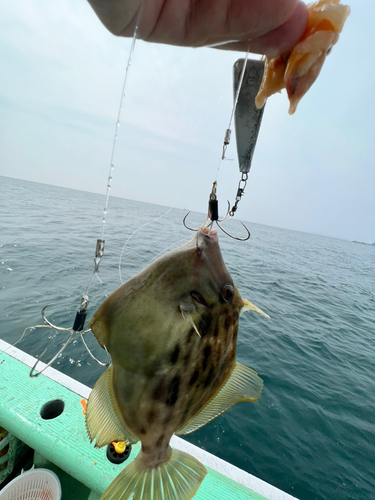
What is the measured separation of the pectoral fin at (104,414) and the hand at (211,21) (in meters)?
1.65

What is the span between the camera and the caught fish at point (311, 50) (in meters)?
1.03

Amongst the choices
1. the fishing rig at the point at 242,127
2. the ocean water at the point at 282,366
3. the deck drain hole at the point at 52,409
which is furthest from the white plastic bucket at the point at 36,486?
the ocean water at the point at 282,366

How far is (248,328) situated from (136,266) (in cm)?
660

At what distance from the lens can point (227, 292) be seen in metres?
1.43

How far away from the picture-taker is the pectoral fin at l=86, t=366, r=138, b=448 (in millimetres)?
1397

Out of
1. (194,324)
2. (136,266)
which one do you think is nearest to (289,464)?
(194,324)

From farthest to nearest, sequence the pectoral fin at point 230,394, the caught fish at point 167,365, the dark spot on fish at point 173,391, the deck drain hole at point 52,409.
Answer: the deck drain hole at point 52,409 → the pectoral fin at point 230,394 → the dark spot on fish at point 173,391 → the caught fish at point 167,365

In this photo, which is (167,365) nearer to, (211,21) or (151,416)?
(151,416)

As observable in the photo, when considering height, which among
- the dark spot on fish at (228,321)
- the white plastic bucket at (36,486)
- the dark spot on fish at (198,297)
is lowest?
the white plastic bucket at (36,486)

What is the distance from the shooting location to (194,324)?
127 cm

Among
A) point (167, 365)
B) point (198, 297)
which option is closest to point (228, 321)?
point (198, 297)

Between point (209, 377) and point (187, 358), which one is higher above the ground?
point (187, 358)

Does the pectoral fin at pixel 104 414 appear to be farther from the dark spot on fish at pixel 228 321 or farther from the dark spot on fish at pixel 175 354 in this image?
the dark spot on fish at pixel 228 321

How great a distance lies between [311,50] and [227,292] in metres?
1.19
